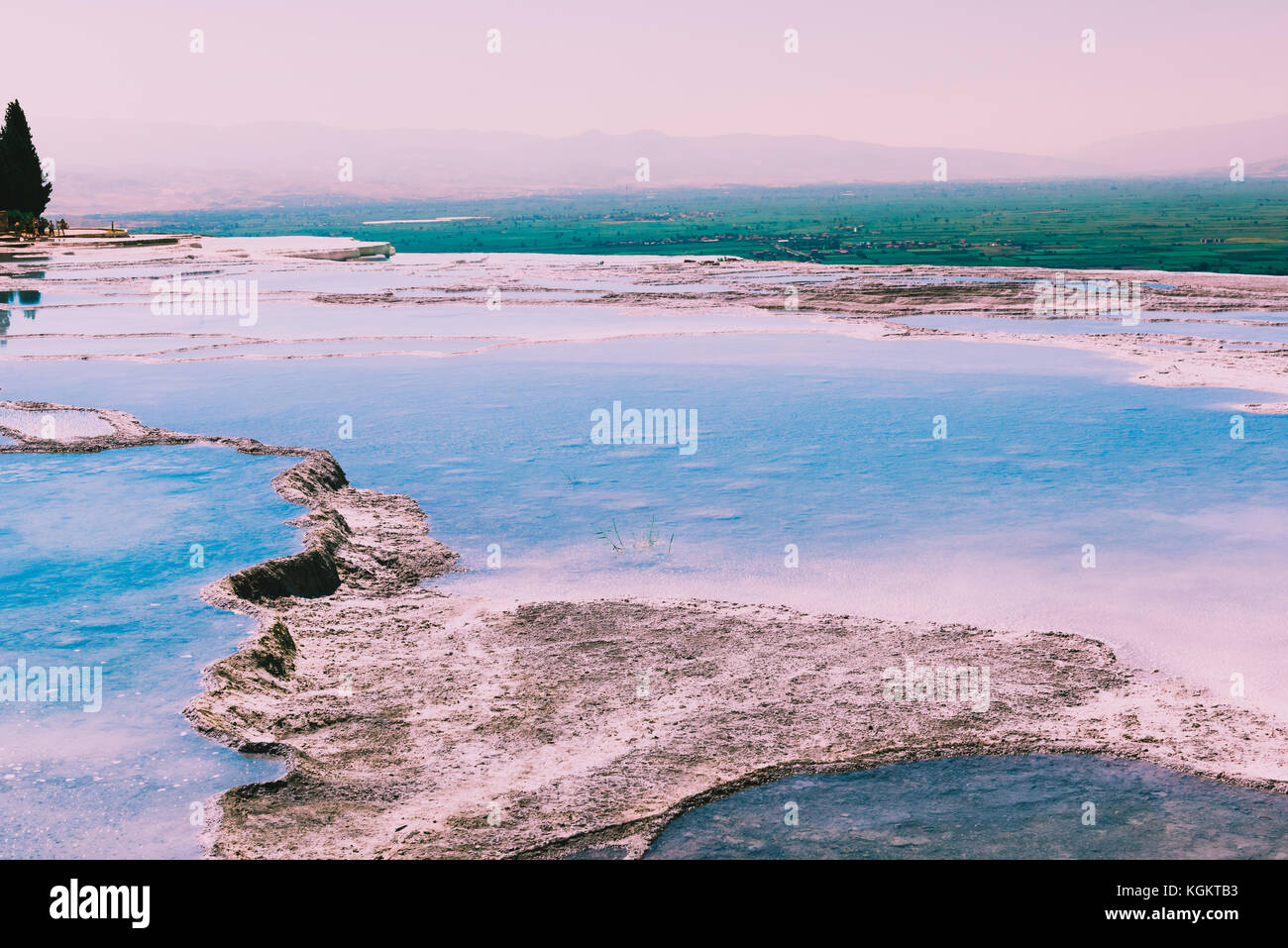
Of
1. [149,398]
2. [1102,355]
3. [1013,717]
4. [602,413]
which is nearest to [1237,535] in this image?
[1013,717]

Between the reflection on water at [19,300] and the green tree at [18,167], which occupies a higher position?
the green tree at [18,167]

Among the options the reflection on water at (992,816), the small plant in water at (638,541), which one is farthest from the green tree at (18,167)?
the reflection on water at (992,816)

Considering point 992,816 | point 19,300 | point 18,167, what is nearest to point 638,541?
point 992,816

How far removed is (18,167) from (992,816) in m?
53.9

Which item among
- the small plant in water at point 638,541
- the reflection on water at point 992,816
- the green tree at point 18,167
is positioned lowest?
the reflection on water at point 992,816

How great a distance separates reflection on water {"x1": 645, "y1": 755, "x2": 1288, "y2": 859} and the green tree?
5301 centimetres

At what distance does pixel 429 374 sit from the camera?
19.1 meters

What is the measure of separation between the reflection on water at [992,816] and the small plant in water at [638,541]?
159 inches

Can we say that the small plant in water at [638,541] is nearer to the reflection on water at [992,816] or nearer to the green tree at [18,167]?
the reflection on water at [992,816]

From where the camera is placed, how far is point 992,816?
18.4ft

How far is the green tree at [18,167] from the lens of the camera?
162 ft

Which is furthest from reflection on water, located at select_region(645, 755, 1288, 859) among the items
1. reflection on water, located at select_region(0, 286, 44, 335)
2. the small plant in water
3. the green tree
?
the green tree

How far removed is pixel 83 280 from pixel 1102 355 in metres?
30.0
